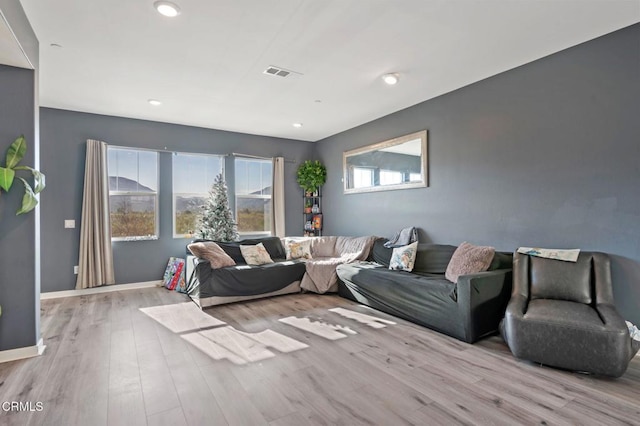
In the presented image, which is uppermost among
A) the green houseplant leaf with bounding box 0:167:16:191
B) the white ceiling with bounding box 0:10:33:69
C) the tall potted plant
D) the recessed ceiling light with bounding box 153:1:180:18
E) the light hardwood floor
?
the recessed ceiling light with bounding box 153:1:180:18

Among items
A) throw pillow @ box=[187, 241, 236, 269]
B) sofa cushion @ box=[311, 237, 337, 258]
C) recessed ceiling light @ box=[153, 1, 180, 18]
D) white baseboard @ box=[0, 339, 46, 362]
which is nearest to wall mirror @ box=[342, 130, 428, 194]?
sofa cushion @ box=[311, 237, 337, 258]

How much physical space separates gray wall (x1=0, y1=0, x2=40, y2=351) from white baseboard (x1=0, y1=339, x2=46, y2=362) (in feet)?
0.11

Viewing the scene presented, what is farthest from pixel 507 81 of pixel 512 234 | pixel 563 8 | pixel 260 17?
pixel 260 17

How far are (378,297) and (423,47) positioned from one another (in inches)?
110

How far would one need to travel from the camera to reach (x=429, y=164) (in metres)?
4.65

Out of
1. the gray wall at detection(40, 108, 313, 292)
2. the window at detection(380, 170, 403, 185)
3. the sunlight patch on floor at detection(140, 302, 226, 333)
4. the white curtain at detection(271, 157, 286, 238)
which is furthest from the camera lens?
the white curtain at detection(271, 157, 286, 238)

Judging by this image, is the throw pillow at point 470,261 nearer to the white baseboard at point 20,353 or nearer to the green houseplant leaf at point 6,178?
the white baseboard at point 20,353

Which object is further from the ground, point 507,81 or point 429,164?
Answer: point 507,81

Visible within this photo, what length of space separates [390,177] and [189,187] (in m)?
3.51

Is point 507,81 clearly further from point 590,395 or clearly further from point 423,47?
point 590,395

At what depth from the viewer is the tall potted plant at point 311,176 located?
671 cm

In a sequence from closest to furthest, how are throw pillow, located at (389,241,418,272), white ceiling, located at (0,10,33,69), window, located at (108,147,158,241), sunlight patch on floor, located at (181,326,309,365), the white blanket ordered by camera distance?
white ceiling, located at (0,10,33,69), sunlight patch on floor, located at (181,326,309,365), the white blanket, throw pillow, located at (389,241,418,272), window, located at (108,147,158,241)

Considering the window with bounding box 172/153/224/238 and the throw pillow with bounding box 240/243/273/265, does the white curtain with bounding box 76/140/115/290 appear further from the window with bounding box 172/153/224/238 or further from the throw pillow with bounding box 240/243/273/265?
the throw pillow with bounding box 240/243/273/265

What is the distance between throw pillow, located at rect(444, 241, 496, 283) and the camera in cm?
346
